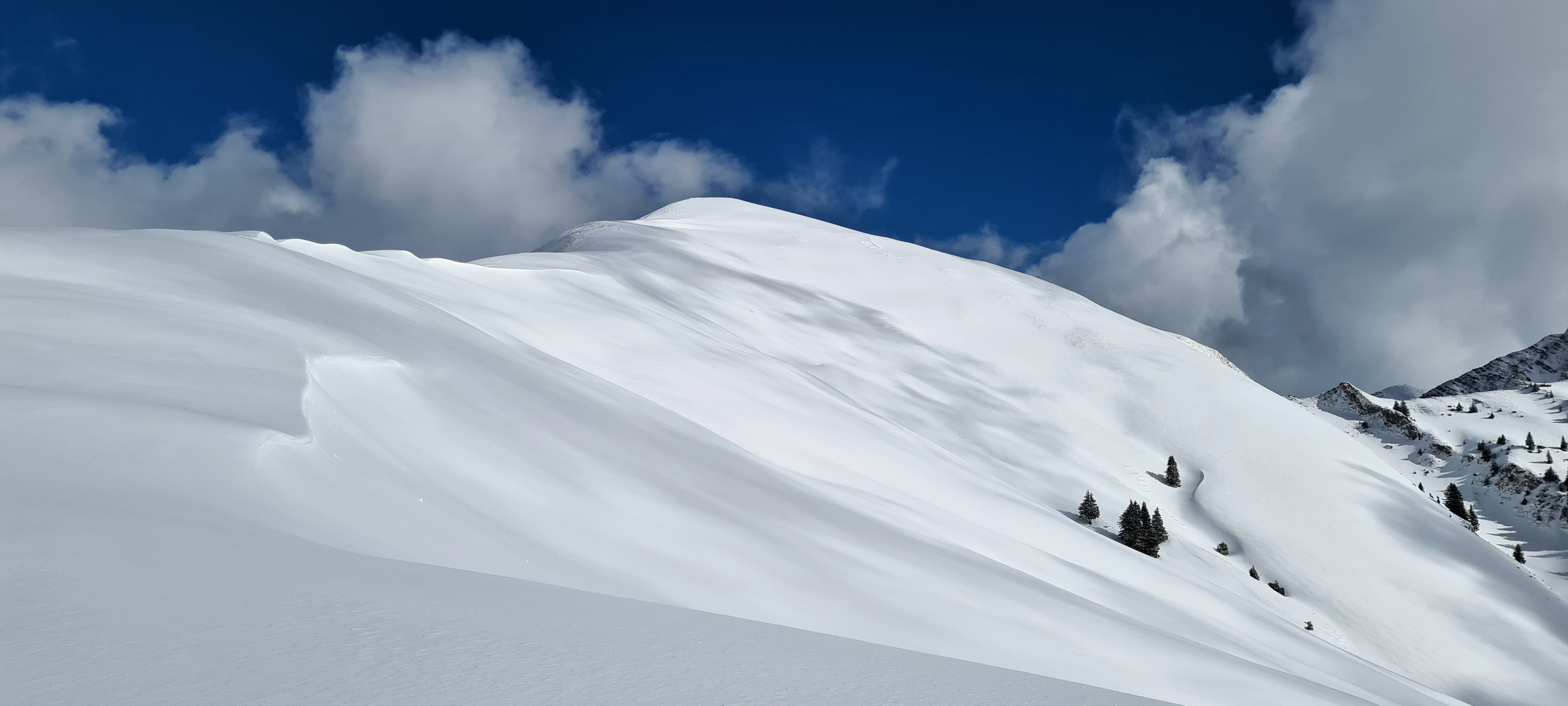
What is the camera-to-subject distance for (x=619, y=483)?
400 inches

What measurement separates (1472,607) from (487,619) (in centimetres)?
5094

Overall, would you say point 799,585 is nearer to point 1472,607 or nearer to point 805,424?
point 805,424

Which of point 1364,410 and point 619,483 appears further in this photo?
point 1364,410

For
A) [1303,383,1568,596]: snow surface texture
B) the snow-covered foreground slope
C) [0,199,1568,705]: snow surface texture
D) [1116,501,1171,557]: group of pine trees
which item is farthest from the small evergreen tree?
the snow-covered foreground slope

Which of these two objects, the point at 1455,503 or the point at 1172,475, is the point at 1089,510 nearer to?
the point at 1172,475

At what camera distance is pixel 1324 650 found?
20.6 meters

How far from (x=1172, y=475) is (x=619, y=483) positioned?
43707 millimetres

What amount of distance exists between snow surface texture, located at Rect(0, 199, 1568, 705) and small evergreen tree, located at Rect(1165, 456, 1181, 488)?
12.7 feet

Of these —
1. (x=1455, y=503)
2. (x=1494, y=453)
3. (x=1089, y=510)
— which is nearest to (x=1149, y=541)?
(x=1089, y=510)

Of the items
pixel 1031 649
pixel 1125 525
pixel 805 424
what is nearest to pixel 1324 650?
pixel 1125 525

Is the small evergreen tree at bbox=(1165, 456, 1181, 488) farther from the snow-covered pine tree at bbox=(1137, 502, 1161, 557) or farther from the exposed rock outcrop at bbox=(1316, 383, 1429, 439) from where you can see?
the exposed rock outcrop at bbox=(1316, 383, 1429, 439)

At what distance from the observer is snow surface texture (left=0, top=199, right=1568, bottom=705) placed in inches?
235

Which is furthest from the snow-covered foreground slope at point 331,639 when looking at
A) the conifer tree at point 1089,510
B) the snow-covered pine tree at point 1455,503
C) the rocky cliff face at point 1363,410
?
the rocky cliff face at point 1363,410

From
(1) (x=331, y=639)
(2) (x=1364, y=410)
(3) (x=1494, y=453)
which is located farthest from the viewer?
(2) (x=1364, y=410)
